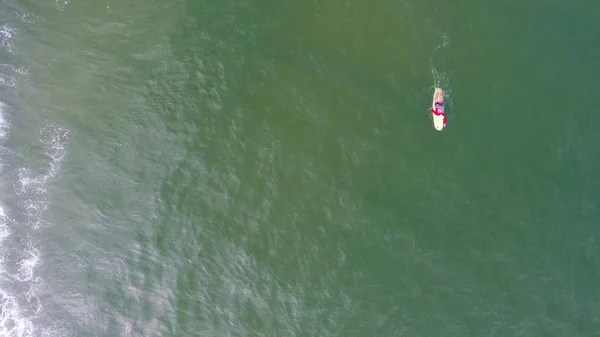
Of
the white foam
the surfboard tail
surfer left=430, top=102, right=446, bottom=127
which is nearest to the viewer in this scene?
surfer left=430, top=102, right=446, bottom=127

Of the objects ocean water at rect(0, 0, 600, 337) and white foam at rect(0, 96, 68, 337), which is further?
white foam at rect(0, 96, 68, 337)

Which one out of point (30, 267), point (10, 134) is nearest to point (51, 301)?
point (30, 267)

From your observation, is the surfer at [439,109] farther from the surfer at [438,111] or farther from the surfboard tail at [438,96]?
the surfboard tail at [438,96]

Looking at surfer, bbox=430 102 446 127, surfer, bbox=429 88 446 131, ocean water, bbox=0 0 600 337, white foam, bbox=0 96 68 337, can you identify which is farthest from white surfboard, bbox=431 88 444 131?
white foam, bbox=0 96 68 337

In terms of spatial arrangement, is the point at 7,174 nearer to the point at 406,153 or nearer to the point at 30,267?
the point at 30,267

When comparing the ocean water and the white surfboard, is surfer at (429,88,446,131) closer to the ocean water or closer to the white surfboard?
the white surfboard

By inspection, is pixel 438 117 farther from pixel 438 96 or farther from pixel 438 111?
pixel 438 96

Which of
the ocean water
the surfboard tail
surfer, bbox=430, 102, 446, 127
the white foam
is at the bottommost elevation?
the white foam

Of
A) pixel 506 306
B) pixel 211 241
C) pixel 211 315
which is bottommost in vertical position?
pixel 211 315
